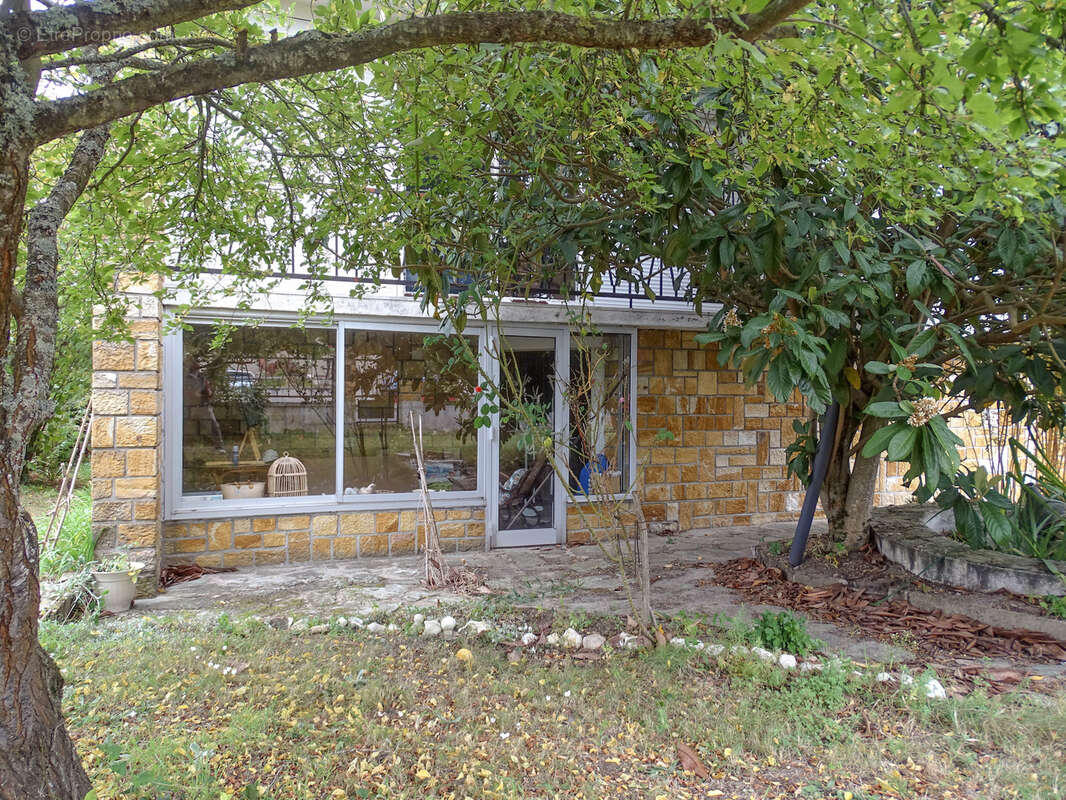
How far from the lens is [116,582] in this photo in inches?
184

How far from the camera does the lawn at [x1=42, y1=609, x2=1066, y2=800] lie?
2.56 m

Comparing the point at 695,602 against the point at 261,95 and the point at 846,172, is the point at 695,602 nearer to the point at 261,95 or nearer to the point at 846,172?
the point at 846,172

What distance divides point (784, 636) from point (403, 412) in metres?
4.09

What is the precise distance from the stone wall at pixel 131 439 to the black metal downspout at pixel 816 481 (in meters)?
5.10

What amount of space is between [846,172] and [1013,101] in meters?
2.12

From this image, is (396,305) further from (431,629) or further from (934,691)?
(934,691)

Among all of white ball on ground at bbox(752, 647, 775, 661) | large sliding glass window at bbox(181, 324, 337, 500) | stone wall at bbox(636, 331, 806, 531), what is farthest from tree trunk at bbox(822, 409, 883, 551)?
large sliding glass window at bbox(181, 324, 337, 500)

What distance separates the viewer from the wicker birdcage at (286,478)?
6199 millimetres

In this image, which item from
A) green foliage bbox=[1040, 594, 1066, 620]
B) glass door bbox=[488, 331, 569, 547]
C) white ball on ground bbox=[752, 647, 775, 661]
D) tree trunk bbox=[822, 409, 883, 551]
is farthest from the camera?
glass door bbox=[488, 331, 569, 547]

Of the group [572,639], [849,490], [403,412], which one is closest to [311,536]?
[403,412]

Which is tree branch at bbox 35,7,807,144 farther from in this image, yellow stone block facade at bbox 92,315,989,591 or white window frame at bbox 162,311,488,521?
white window frame at bbox 162,311,488,521

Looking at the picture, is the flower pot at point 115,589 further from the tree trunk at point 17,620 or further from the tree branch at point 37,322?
the tree branch at point 37,322

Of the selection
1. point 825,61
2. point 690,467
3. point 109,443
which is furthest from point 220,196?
point 690,467

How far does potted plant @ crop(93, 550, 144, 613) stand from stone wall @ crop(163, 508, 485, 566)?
93 centimetres
